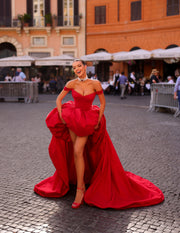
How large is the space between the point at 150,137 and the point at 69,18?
25523 mm

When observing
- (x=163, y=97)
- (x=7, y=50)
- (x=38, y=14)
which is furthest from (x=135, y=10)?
(x=163, y=97)

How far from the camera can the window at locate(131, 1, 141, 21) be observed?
91.4ft

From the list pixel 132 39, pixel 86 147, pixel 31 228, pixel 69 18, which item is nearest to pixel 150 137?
pixel 86 147

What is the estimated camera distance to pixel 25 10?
3169cm

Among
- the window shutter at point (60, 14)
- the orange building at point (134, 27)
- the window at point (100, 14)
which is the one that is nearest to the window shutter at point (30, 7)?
the window shutter at point (60, 14)

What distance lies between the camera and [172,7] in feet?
85.4

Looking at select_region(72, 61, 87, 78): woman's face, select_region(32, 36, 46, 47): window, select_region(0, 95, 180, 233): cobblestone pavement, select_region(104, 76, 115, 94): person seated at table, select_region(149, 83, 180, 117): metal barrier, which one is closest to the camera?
select_region(0, 95, 180, 233): cobblestone pavement

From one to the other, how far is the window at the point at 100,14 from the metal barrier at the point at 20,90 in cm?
1466

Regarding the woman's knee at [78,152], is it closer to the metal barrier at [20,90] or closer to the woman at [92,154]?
the woman at [92,154]

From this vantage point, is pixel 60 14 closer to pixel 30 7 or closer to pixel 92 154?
pixel 30 7

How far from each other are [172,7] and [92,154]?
24325 mm

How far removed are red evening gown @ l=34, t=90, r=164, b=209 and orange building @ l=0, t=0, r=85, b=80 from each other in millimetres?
27486

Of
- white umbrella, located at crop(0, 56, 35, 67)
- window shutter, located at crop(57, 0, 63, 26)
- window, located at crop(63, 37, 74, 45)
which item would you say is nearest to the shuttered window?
window shutter, located at crop(57, 0, 63, 26)

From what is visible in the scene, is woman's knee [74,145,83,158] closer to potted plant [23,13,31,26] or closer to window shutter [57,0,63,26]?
window shutter [57,0,63,26]
